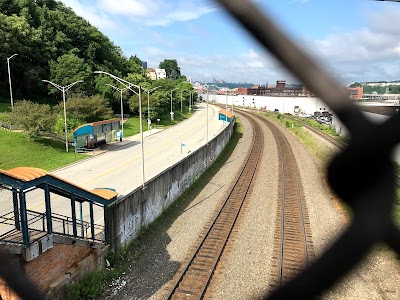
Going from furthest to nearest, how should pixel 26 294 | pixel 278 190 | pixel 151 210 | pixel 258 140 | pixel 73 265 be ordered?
1. pixel 258 140
2. pixel 278 190
3. pixel 151 210
4. pixel 73 265
5. pixel 26 294

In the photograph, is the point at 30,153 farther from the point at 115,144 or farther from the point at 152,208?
the point at 152,208

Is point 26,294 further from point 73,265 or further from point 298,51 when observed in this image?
point 73,265

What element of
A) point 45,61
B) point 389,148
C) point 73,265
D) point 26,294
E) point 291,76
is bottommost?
point 73,265

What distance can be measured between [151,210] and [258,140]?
2705 cm

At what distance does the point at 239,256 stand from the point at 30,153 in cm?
2065

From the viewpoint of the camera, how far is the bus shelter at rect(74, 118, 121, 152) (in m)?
29.7

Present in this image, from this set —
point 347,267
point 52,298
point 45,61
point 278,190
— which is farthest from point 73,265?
point 45,61

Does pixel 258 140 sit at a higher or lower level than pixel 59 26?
lower

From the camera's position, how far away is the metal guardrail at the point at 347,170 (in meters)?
0.97

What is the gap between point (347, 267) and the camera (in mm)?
1327

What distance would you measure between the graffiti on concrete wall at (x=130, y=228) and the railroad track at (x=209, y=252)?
250cm

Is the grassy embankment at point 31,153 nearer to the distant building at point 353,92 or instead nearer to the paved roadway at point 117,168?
the paved roadway at point 117,168

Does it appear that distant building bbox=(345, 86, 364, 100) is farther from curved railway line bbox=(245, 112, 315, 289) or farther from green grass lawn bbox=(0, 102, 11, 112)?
green grass lawn bbox=(0, 102, 11, 112)

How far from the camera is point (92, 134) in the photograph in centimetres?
3059
